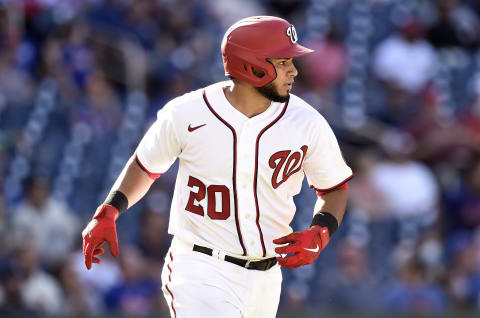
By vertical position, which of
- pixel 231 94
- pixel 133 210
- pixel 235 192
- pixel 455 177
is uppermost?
pixel 231 94

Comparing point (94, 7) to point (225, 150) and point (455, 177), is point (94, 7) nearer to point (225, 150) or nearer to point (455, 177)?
point (455, 177)

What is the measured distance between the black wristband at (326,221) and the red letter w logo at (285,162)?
242mm

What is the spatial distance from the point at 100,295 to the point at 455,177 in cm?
363

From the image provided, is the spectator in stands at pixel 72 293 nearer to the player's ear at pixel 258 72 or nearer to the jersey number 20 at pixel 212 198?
the jersey number 20 at pixel 212 198

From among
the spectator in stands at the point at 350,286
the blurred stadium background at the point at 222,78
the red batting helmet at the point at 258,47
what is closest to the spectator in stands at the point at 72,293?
the blurred stadium background at the point at 222,78

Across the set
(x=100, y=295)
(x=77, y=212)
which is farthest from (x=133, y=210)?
(x=100, y=295)

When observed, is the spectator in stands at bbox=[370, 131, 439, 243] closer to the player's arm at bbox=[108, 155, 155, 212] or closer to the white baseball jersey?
the white baseball jersey

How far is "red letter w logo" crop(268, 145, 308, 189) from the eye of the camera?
4230 millimetres

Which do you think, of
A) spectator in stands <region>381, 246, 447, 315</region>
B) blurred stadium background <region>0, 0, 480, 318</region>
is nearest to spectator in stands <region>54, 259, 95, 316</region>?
blurred stadium background <region>0, 0, 480, 318</region>

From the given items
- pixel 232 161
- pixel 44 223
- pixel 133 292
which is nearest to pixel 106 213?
pixel 232 161

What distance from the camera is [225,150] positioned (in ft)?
13.8

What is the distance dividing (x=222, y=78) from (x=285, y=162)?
5.72 metres

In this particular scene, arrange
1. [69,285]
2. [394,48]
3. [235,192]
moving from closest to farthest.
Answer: [235,192], [69,285], [394,48]

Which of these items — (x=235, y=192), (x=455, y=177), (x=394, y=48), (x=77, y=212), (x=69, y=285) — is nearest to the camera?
(x=235, y=192)
